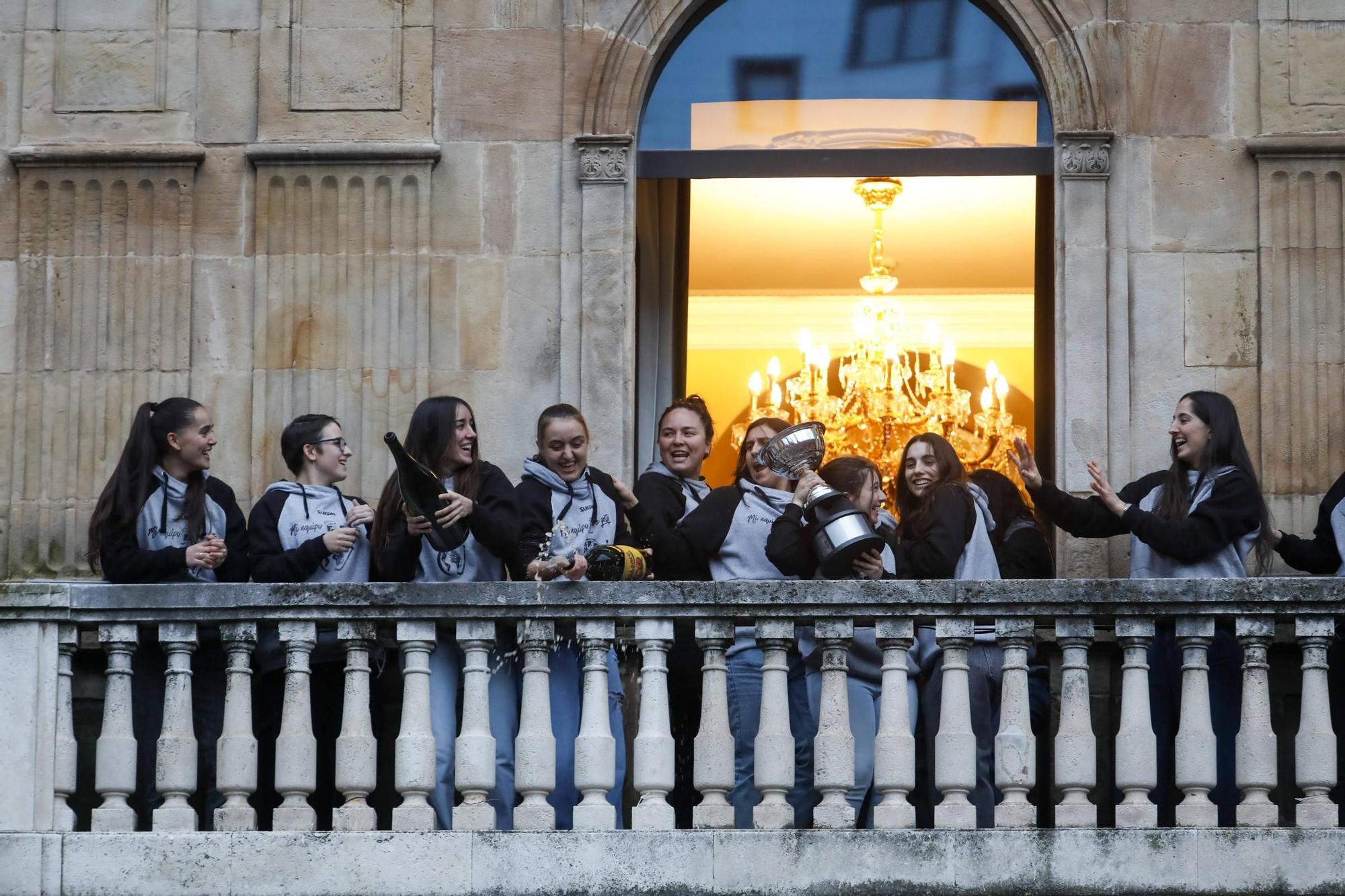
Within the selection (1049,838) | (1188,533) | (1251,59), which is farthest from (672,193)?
(1049,838)

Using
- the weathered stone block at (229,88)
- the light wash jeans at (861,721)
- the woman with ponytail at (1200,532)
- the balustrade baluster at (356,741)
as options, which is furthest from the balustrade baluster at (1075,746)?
the weathered stone block at (229,88)

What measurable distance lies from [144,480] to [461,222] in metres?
2.71

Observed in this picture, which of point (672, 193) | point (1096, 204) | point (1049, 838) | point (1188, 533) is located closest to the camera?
point (1049, 838)

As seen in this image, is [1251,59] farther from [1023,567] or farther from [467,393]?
[467,393]

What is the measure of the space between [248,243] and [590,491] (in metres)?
2.92

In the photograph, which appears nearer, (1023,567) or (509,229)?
(1023,567)

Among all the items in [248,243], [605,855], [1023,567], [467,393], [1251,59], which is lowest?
[605,855]

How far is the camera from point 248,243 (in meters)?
11.6

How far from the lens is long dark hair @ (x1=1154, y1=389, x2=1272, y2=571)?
31.6ft

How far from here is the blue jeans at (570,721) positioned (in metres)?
9.09

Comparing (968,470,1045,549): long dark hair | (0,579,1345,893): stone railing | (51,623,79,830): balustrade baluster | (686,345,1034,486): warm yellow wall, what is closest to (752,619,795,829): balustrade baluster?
(0,579,1345,893): stone railing

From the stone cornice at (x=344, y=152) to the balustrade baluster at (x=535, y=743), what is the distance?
339 cm

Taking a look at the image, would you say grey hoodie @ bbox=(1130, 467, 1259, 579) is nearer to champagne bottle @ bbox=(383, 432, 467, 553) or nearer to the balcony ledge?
the balcony ledge

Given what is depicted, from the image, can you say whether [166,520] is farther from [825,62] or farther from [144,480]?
[825,62]
